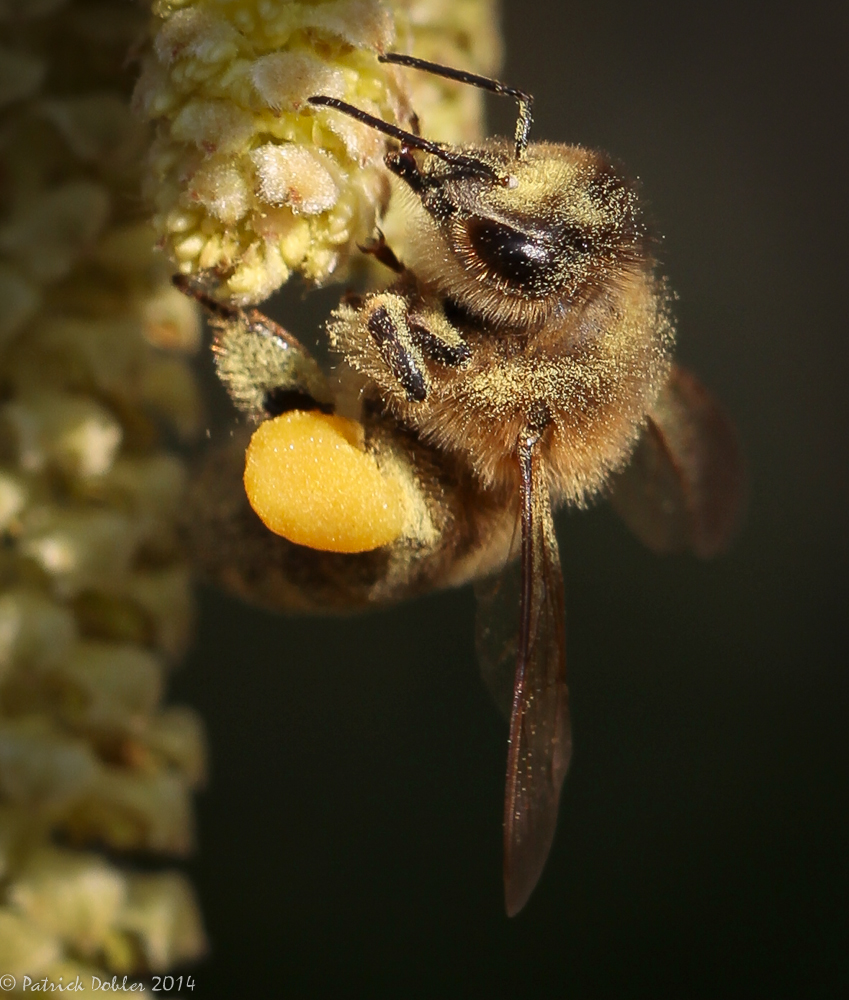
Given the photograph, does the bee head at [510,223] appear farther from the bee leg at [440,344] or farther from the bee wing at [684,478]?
the bee wing at [684,478]

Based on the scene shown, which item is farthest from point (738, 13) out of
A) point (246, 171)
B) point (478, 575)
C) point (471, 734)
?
point (246, 171)

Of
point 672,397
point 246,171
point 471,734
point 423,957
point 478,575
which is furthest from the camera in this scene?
point 471,734

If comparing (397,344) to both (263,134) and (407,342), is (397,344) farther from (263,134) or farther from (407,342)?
(263,134)

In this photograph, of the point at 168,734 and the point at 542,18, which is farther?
the point at 542,18

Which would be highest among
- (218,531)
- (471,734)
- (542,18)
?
(542,18)

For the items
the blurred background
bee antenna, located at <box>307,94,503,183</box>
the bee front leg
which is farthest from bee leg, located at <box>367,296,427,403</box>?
the blurred background

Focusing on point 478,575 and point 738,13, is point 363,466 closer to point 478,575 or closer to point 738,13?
point 478,575

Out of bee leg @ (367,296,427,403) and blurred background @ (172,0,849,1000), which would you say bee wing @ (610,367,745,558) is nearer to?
bee leg @ (367,296,427,403)
